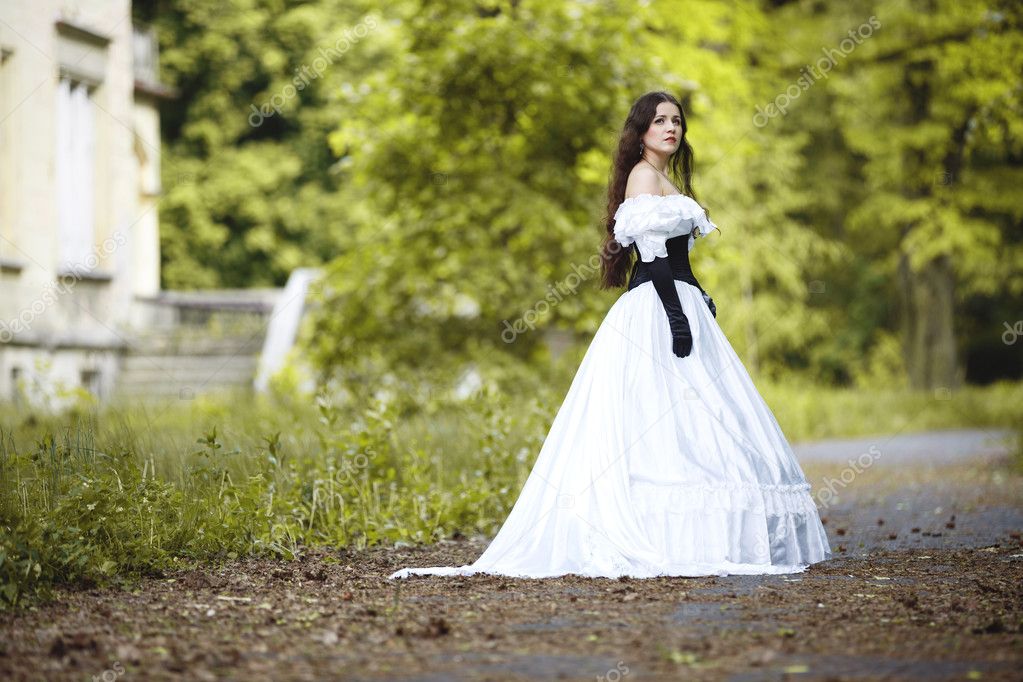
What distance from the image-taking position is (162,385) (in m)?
15.3

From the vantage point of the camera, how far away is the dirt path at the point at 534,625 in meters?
3.77

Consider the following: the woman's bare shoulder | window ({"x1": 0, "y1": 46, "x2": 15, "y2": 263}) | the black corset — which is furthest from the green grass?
window ({"x1": 0, "y1": 46, "x2": 15, "y2": 263})

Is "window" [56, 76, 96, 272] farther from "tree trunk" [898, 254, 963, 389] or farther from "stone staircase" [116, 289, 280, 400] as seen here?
"tree trunk" [898, 254, 963, 389]

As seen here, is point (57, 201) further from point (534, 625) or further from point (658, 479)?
point (534, 625)

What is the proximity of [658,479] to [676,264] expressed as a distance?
1.17 metres

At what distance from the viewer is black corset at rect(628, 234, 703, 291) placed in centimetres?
Result: 628

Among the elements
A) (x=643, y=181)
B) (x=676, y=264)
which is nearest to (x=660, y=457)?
(x=676, y=264)

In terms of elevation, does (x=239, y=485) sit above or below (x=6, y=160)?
below

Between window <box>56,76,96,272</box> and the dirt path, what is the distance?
886cm

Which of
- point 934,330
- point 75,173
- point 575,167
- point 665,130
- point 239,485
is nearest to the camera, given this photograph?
point 665,130

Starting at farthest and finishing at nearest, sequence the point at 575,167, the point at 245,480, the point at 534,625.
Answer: the point at 575,167, the point at 245,480, the point at 534,625

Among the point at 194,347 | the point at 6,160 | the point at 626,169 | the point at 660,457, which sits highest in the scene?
the point at 6,160

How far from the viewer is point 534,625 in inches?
176

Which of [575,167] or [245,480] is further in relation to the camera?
[575,167]
